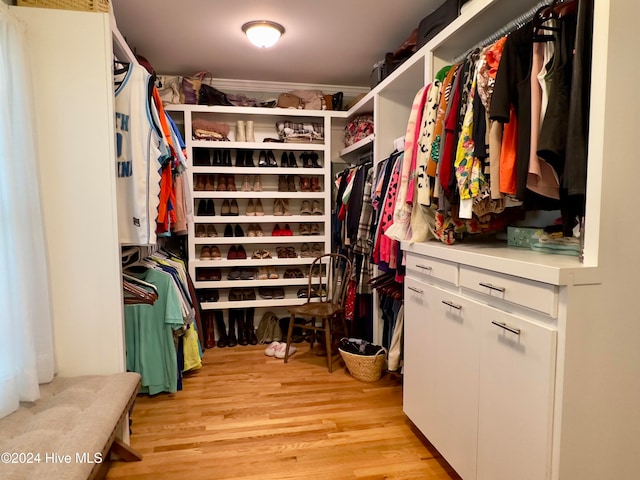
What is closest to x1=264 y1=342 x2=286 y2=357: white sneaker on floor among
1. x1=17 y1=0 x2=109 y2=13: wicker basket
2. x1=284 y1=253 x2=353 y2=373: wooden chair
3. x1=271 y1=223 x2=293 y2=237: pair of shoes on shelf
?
x1=284 y1=253 x2=353 y2=373: wooden chair

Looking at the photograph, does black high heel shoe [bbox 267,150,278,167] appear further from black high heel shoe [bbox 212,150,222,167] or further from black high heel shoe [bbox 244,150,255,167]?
black high heel shoe [bbox 212,150,222,167]

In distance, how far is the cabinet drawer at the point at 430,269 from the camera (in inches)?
63.4

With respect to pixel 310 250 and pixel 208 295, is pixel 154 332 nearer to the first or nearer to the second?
pixel 208 295

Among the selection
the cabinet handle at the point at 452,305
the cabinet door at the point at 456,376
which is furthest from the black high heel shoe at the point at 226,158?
the cabinet handle at the point at 452,305

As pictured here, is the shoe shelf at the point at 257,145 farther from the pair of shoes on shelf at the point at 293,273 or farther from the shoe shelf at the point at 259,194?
the pair of shoes on shelf at the point at 293,273

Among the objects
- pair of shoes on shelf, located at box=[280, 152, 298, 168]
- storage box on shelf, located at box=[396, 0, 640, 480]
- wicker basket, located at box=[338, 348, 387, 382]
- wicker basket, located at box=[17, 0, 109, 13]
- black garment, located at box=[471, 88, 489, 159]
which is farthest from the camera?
pair of shoes on shelf, located at box=[280, 152, 298, 168]

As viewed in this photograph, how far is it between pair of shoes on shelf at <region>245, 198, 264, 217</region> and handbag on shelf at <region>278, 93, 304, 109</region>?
3.06ft

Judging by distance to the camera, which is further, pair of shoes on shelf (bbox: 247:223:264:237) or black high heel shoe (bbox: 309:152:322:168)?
black high heel shoe (bbox: 309:152:322:168)

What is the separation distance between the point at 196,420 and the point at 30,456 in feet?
3.54

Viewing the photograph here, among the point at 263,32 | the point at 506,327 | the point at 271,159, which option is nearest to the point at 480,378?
the point at 506,327

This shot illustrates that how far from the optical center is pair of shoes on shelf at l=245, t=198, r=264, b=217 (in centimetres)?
356

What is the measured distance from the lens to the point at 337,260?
3.52 m

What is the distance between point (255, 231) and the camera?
3607 millimetres

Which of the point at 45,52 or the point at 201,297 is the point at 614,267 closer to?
the point at 45,52
